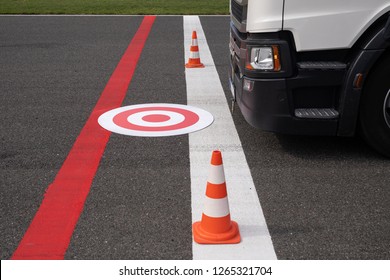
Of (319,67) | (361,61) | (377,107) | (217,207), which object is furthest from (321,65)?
(217,207)

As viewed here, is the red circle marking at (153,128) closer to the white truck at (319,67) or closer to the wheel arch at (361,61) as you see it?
the white truck at (319,67)

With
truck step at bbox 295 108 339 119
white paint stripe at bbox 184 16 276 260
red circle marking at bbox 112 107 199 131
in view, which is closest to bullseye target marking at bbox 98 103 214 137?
red circle marking at bbox 112 107 199 131

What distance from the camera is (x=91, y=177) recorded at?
4691 millimetres

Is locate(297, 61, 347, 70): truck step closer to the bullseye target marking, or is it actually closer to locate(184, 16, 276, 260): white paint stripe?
locate(184, 16, 276, 260): white paint stripe

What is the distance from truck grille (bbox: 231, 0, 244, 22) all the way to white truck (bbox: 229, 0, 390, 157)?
0.27m

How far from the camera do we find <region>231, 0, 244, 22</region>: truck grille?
17.4 ft

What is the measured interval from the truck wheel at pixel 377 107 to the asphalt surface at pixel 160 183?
0.21 m

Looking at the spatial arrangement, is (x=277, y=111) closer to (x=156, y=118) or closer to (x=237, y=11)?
(x=237, y=11)

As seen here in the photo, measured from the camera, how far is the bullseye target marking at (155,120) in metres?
5.89

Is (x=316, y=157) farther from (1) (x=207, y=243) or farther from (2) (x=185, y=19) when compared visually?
(2) (x=185, y=19)

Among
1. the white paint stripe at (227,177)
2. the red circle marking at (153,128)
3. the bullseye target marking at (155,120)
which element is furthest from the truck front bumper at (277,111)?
the red circle marking at (153,128)

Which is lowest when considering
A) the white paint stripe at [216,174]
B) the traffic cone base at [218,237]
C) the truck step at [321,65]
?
Result: the traffic cone base at [218,237]

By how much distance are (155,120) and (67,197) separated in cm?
213

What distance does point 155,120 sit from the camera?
6.26 meters
